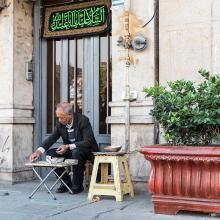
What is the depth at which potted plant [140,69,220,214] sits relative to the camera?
5.82m

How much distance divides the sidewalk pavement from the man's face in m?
1.11

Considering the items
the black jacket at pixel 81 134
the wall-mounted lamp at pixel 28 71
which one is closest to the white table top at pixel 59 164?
the black jacket at pixel 81 134

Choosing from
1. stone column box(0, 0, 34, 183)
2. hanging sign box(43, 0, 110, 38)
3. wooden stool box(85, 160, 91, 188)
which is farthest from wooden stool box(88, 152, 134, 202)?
hanging sign box(43, 0, 110, 38)

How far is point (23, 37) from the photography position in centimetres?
920

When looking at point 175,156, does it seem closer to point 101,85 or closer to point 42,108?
point 101,85

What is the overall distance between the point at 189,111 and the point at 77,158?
86.4 inches

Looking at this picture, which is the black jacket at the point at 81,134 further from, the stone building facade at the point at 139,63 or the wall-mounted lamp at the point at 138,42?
the wall-mounted lamp at the point at 138,42

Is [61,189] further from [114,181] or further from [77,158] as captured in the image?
[114,181]

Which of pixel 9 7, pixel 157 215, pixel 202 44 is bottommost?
pixel 157 215

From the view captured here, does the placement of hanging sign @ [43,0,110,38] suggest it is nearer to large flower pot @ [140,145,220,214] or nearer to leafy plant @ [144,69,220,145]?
Answer: leafy plant @ [144,69,220,145]

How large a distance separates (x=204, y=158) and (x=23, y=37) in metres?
4.73

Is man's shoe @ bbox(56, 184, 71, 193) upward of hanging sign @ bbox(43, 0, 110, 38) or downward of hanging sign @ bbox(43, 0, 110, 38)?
downward

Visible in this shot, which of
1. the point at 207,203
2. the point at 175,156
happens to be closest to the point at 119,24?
the point at 175,156

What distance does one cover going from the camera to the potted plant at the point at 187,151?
5.82m
